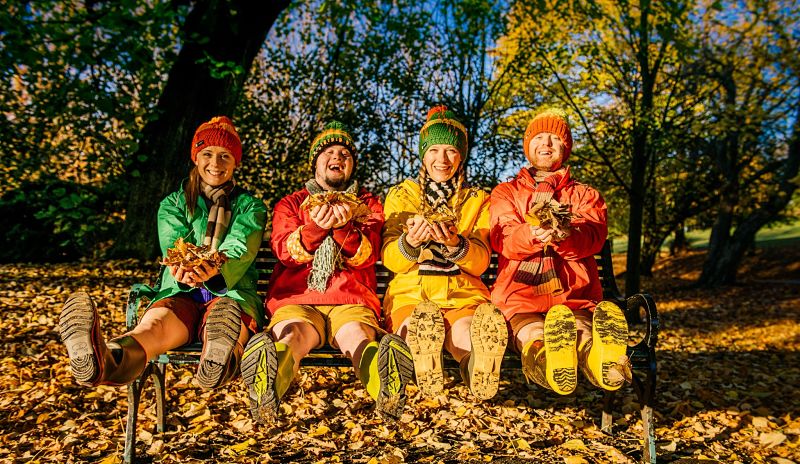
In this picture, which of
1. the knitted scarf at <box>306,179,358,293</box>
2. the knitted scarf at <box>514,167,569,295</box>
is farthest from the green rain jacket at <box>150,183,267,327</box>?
the knitted scarf at <box>514,167,569,295</box>

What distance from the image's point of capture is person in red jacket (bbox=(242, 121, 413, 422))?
86.9 inches

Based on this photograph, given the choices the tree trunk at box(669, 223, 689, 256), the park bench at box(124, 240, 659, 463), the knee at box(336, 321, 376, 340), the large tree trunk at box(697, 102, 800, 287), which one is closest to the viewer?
the knee at box(336, 321, 376, 340)

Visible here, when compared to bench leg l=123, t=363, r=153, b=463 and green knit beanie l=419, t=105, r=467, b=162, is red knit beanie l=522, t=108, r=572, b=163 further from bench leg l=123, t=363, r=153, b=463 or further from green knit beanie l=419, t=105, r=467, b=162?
bench leg l=123, t=363, r=153, b=463

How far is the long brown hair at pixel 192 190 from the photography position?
306 cm

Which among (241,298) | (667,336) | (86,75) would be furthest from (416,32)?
(241,298)

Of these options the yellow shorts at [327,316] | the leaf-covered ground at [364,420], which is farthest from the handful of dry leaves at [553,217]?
the leaf-covered ground at [364,420]

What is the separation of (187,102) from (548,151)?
4.84 meters

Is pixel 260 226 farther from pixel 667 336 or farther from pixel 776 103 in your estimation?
pixel 776 103

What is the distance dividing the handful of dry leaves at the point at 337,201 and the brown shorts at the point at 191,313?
71cm

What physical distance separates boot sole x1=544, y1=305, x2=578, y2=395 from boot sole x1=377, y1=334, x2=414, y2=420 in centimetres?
63

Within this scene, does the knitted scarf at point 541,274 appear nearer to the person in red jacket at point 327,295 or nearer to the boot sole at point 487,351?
the boot sole at point 487,351

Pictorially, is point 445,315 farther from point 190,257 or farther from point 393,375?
point 190,257

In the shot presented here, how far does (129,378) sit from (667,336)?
6596mm

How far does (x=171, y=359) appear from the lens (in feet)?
8.84
